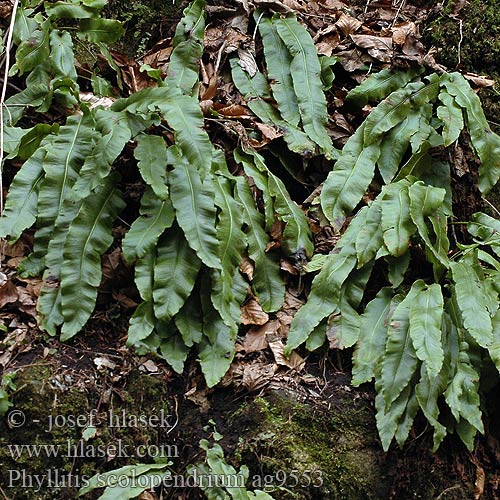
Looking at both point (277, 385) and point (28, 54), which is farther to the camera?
point (28, 54)

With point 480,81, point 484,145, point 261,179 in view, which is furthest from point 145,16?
point 484,145

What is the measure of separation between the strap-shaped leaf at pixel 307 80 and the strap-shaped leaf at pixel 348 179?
0.55 feet

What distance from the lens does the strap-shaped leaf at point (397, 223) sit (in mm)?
3596

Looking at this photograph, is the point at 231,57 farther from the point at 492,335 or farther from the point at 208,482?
the point at 208,482

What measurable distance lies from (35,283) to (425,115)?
2444mm

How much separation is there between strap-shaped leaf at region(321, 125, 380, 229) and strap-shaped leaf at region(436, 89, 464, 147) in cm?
41

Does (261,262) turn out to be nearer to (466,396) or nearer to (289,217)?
(289,217)

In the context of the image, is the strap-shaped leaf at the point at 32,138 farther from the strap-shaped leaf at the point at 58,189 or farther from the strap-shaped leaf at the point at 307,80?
the strap-shaped leaf at the point at 307,80

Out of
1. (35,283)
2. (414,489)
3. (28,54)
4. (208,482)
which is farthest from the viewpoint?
(28,54)

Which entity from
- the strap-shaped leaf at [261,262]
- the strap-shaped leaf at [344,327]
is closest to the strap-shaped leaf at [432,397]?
the strap-shaped leaf at [344,327]

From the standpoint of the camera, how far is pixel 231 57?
15.2 ft

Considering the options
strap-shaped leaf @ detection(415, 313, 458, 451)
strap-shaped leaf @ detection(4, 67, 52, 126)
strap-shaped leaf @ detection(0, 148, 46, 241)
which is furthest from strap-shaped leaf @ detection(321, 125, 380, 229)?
strap-shaped leaf @ detection(4, 67, 52, 126)

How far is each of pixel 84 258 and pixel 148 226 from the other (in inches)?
13.8

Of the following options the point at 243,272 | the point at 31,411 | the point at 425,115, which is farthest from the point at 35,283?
the point at 425,115
